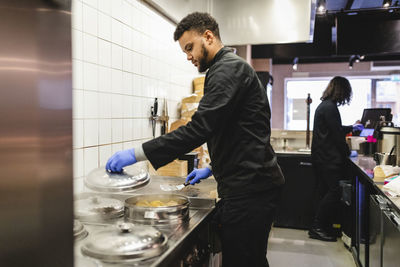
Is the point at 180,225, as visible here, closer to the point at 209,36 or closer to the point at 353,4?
the point at 209,36

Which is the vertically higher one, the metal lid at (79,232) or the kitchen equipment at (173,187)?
the kitchen equipment at (173,187)

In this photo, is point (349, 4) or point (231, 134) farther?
point (349, 4)

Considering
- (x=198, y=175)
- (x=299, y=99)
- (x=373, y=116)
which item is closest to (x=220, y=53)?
(x=198, y=175)

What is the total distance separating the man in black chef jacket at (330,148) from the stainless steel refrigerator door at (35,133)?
3.74 meters

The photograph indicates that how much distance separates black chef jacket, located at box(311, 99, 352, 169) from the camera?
3928 mm

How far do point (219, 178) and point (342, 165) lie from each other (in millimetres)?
2595

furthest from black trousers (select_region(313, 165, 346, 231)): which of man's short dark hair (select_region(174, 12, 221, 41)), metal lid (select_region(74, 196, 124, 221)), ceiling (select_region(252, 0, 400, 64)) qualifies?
metal lid (select_region(74, 196, 124, 221))

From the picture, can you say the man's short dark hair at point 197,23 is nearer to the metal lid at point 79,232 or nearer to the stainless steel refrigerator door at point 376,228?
the metal lid at point 79,232

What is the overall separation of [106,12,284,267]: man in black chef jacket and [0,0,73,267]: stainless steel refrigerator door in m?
1.04

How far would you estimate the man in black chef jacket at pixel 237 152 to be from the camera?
161 cm

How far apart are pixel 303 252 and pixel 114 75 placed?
271cm

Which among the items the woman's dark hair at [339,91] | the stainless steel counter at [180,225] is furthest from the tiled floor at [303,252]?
the stainless steel counter at [180,225]

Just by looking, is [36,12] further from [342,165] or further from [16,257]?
[342,165]

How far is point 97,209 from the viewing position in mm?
1566
